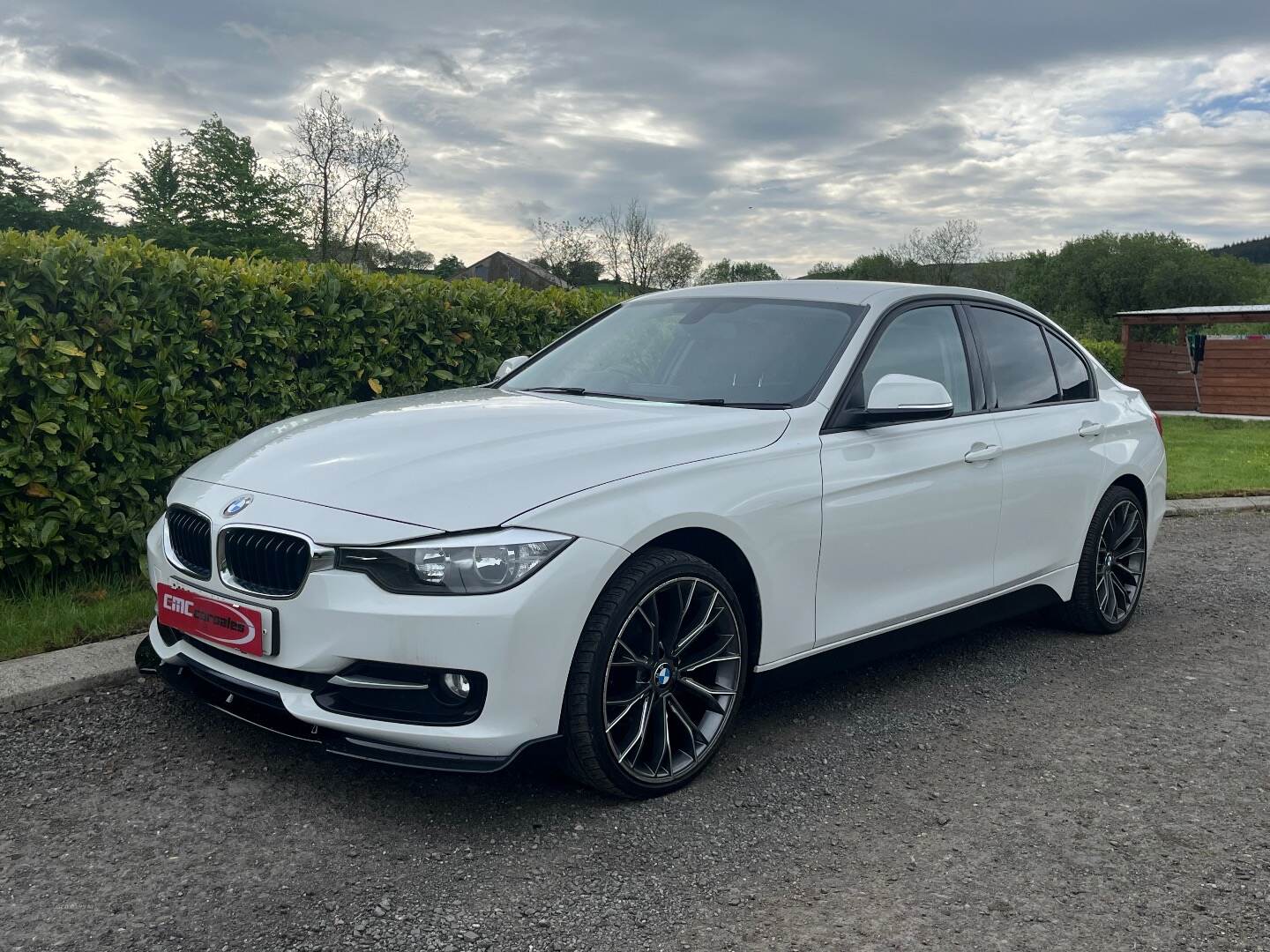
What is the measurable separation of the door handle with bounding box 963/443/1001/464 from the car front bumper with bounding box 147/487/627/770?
1950 mm

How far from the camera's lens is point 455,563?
3.01 m

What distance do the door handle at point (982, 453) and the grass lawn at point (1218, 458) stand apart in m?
6.80

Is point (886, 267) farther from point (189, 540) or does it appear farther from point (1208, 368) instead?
point (189, 540)

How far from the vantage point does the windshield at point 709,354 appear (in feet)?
13.7

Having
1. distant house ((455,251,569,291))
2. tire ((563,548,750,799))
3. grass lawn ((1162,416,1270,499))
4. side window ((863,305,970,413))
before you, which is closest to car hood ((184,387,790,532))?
tire ((563,548,750,799))

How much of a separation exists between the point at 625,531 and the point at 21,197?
2639 inches

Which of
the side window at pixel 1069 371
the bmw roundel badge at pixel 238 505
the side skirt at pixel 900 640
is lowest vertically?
the side skirt at pixel 900 640

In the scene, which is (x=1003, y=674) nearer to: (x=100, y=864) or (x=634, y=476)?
(x=634, y=476)

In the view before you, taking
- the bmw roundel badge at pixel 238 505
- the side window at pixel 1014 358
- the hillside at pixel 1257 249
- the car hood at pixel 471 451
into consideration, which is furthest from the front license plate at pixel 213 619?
the hillside at pixel 1257 249

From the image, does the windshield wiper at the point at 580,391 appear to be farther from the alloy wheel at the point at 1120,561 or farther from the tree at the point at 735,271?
the tree at the point at 735,271

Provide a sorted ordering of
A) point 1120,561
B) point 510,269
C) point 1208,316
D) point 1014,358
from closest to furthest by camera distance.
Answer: point 1014,358
point 1120,561
point 1208,316
point 510,269

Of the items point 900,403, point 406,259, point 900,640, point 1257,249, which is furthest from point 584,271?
point 1257,249

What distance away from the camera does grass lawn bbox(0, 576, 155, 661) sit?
4660 mm

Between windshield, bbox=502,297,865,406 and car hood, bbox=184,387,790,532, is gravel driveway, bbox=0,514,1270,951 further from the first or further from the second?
windshield, bbox=502,297,865,406
